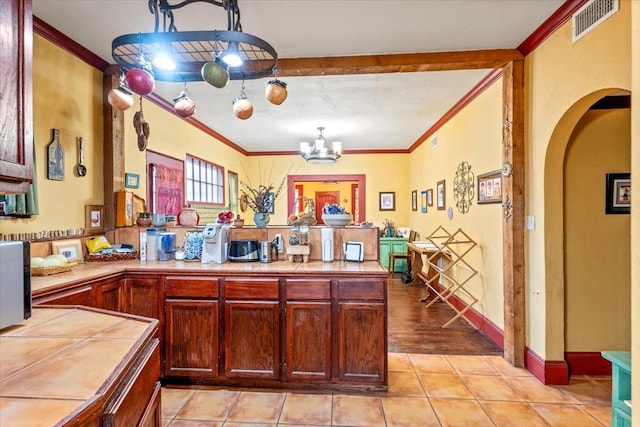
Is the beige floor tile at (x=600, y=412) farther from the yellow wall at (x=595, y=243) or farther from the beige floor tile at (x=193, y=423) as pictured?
the beige floor tile at (x=193, y=423)

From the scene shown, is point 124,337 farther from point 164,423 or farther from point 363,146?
point 363,146

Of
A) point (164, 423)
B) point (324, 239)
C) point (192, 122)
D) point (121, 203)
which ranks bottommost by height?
point (164, 423)

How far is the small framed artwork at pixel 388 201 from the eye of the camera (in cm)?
758

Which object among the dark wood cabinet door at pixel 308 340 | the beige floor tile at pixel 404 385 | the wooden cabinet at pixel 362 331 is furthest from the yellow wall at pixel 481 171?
the dark wood cabinet door at pixel 308 340

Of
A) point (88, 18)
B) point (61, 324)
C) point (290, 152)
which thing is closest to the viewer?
point (61, 324)

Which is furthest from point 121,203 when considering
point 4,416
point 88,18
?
point 4,416

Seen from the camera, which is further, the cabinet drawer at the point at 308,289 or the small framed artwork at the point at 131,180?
the small framed artwork at the point at 131,180

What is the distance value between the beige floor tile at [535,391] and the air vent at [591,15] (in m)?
2.50

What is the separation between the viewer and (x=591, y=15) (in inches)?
83.6

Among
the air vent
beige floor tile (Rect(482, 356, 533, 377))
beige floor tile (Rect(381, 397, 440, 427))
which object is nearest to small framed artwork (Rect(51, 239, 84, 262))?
beige floor tile (Rect(381, 397, 440, 427))

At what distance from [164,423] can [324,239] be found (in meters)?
1.68

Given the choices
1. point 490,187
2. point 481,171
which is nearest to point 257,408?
point 490,187

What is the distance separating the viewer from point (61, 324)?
51.6 inches

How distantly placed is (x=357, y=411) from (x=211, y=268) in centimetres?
146
